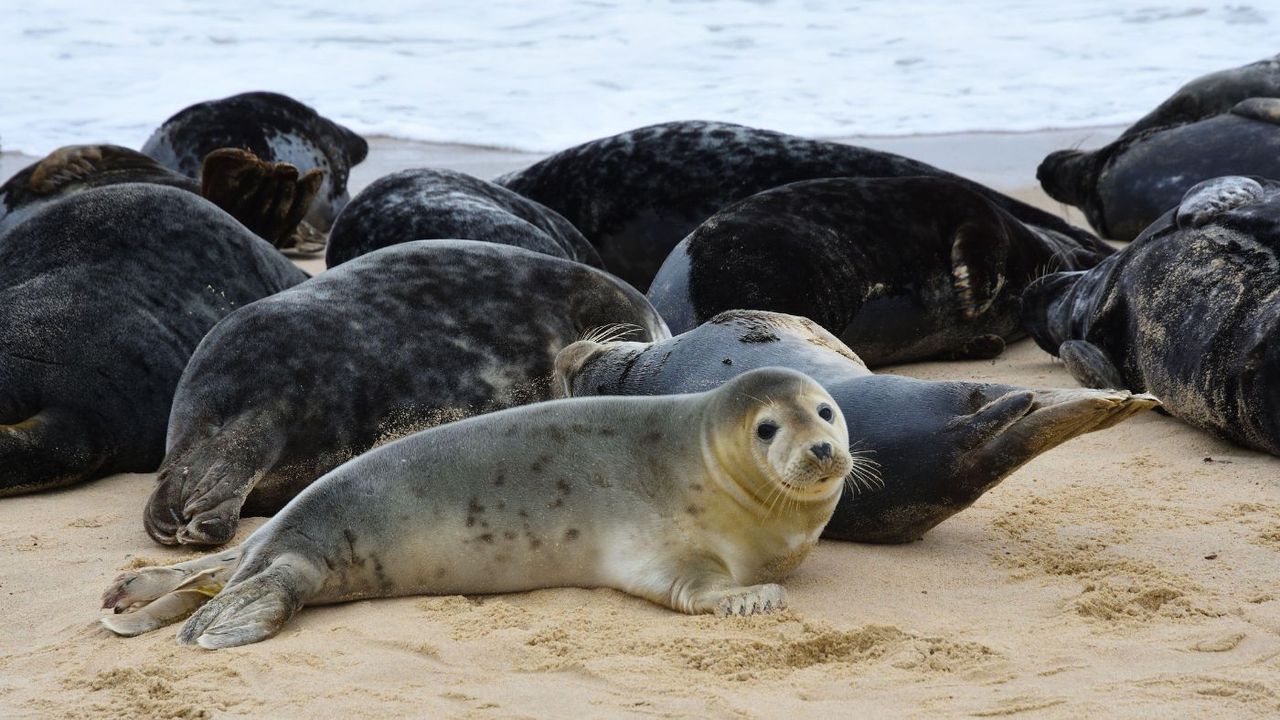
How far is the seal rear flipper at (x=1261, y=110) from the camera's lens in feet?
23.6

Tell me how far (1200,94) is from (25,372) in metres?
6.57

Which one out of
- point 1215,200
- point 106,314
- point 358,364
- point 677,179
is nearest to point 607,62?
point 677,179

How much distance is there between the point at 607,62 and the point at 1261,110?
9.73 meters

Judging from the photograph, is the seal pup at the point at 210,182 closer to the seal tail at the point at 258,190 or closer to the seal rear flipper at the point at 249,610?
the seal tail at the point at 258,190

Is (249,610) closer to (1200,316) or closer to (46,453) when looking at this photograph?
Result: (46,453)

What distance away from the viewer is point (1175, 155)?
7.64 metres

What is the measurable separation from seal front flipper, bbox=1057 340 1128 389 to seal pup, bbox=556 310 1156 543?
56.3 inches

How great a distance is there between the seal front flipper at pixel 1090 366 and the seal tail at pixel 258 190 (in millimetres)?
3112

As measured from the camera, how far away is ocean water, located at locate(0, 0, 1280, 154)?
1333 centimetres

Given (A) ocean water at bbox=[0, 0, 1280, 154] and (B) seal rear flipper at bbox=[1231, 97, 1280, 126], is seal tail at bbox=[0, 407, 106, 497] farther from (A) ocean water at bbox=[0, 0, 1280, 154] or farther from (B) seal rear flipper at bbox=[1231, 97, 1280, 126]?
(A) ocean water at bbox=[0, 0, 1280, 154]

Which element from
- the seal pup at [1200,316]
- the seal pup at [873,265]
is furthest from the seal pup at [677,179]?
the seal pup at [1200,316]

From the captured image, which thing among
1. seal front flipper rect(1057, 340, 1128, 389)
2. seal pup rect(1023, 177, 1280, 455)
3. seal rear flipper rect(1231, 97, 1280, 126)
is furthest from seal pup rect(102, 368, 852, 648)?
seal rear flipper rect(1231, 97, 1280, 126)

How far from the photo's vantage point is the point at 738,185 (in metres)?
6.86

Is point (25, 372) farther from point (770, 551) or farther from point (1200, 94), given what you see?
point (1200, 94)
